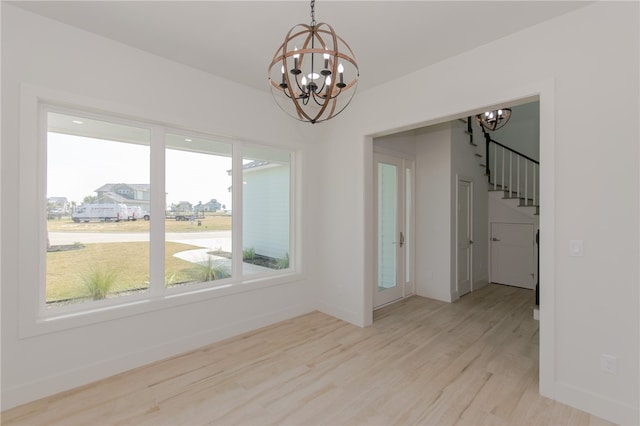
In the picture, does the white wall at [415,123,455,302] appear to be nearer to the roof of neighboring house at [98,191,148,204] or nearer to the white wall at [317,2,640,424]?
the white wall at [317,2,640,424]

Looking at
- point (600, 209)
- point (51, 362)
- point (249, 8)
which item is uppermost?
point (249, 8)

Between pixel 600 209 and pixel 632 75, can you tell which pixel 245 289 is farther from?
pixel 632 75

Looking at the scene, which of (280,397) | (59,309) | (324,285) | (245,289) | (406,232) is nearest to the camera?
(280,397)

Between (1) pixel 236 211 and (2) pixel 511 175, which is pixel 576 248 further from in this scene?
(2) pixel 511 175

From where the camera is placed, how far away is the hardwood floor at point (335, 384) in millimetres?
2221

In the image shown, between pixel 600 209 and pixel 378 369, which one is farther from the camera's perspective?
pixel 378 369

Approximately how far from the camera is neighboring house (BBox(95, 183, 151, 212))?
2.94 metres

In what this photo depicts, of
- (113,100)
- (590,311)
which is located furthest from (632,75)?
(113,100)

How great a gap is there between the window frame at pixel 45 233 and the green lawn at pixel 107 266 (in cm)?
8

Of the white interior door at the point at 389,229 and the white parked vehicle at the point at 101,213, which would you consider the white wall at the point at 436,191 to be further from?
the white parked vehicle at the point at 101,213

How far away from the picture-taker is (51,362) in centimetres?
248

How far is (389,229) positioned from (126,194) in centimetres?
371

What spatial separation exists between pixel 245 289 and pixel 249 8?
2999 millimetres

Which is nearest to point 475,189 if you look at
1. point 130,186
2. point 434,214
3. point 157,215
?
point 434,214
